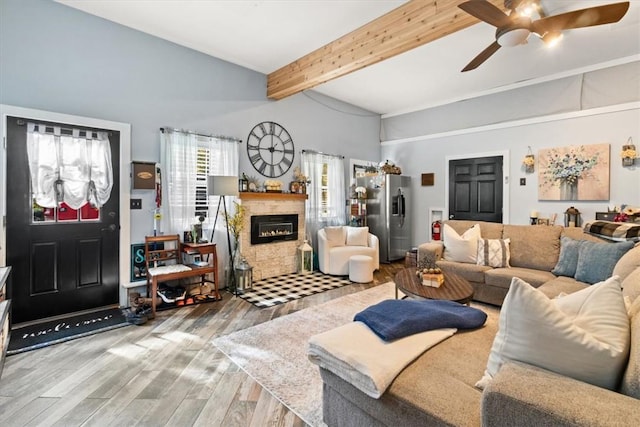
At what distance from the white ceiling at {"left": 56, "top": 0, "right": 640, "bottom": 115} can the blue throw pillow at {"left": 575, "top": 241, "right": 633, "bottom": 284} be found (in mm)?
2357

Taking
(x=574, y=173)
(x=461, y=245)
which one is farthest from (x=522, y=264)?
(x=574, y=173)

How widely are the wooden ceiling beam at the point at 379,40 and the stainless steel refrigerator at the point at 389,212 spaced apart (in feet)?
8.23

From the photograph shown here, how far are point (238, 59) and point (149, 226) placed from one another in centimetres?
257

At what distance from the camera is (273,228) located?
488 centimetres

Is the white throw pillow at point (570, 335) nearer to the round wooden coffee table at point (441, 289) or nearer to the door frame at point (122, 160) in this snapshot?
the round wooden coffee table at point (441, 289)

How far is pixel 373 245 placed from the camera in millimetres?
5258

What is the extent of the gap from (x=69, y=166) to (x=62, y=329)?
1612 millimetres

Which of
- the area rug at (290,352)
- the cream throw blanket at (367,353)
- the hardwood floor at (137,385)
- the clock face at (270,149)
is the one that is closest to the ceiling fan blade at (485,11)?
the cream throw blanket at (367,353)

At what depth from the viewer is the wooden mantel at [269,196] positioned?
14.7 ft

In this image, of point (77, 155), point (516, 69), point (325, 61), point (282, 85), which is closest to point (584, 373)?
point (325, 61)

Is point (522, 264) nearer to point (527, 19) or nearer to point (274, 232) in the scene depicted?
point (527, 19)

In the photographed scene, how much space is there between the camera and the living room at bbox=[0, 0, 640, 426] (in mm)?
3090

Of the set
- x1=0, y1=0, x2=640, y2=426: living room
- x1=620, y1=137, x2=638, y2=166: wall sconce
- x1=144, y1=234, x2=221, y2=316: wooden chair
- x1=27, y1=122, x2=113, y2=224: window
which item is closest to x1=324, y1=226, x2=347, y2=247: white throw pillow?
x1=0, y1=0, x2=640, y2=426: living room

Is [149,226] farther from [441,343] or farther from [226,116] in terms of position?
[441,343]
